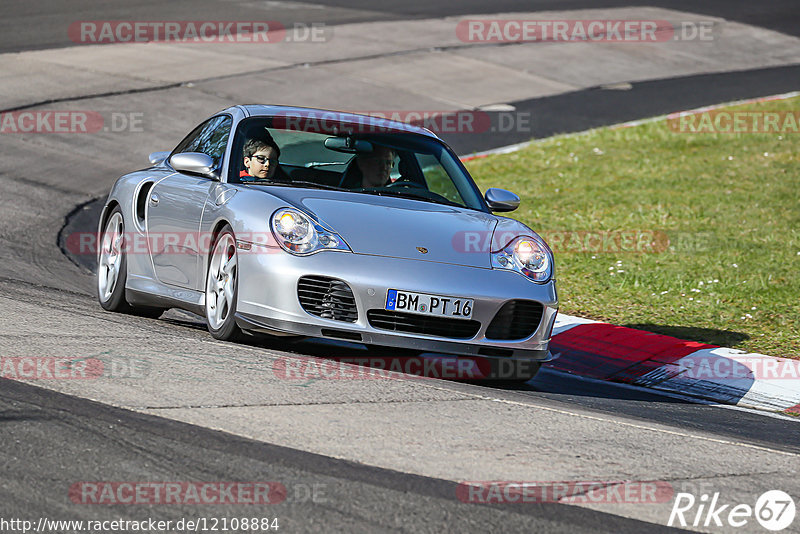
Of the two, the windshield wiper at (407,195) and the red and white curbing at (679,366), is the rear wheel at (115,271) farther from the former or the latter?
the red and white curbing at (679,366)

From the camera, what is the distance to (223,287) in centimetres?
679

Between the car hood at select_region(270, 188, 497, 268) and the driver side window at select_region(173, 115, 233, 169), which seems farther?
the driver side window at select_region(173, 115, 233, 169)

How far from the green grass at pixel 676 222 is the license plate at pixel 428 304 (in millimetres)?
3307

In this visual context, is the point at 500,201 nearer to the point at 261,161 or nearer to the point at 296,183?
the point at 296,183

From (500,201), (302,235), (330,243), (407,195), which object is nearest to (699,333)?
(500,201)

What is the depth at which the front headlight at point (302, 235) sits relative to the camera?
6430mm

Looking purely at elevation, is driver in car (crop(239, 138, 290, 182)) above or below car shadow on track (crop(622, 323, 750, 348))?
above

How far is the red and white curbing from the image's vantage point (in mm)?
7871

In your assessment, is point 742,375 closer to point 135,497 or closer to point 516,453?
point 516,453

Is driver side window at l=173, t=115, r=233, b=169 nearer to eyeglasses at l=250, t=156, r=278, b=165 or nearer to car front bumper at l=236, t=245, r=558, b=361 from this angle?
eyeglasses at l=250, t=156, r=278, b=165

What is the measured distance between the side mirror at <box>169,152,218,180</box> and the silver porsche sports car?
0.5 inches

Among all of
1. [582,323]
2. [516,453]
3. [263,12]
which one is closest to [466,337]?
→ [516,453]

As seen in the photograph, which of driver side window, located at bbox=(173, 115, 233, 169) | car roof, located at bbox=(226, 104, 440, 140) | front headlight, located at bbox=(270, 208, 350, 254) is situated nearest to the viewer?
front headlight, located at bbox=(270, 208, 350, 254)

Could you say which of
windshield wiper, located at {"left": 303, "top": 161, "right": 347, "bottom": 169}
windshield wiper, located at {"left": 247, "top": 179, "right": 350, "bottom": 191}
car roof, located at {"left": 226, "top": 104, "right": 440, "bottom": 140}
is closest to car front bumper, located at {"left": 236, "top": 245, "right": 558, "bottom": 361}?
windshield wiper, located at {"left": 247, "top": 179, "right": 350, "bottom": 191}
